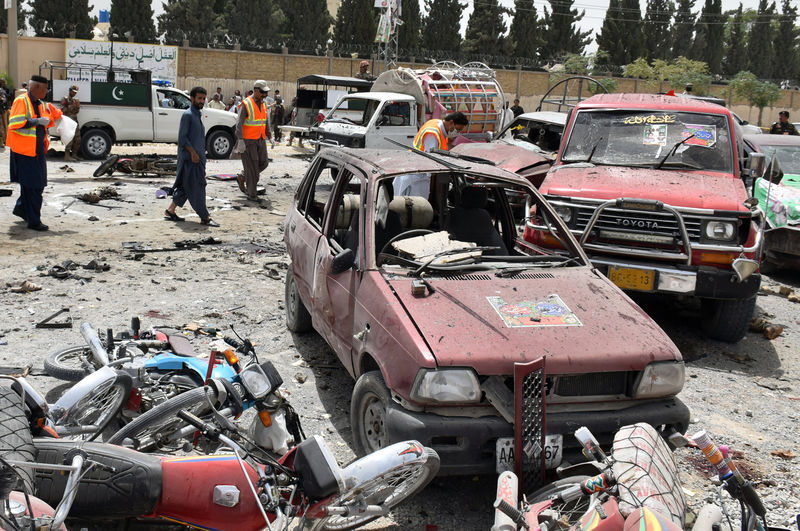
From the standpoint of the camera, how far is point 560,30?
5981 centimetres

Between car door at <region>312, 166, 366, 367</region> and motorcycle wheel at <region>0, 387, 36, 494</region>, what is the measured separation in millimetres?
1897

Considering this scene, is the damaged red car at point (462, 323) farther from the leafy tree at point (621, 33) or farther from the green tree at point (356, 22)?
the leafy tree at point (621, 33)

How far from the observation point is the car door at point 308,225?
215 inches

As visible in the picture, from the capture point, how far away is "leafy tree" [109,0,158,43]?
147ft

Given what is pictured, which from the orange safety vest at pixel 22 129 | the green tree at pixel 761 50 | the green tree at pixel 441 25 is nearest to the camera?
the orange safety vest at pixel 22 129

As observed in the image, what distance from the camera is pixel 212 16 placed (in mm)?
50406

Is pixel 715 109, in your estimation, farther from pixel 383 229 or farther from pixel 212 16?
pixel 212 16

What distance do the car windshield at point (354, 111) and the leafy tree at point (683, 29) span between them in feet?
171

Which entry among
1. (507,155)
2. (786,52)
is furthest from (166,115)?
(786,52)

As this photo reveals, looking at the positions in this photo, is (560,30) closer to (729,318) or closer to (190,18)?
(190,18)

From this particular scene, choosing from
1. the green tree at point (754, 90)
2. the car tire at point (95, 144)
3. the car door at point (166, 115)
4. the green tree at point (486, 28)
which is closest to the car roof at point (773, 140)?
the car door at point (166, 115)

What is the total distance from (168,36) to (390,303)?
1652 inches

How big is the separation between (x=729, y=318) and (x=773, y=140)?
5.58 meters

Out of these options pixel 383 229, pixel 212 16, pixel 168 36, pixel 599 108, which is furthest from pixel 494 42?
pixel 383 229
